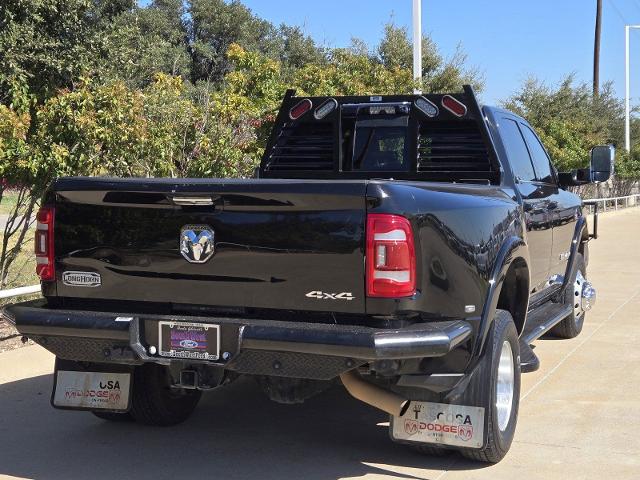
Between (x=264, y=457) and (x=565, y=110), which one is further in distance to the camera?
(x=565, y=110)

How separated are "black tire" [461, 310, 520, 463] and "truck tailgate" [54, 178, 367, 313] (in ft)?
2.92

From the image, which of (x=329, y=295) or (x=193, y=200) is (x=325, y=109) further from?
(x=329, y=295)

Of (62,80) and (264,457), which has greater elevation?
(62,80)

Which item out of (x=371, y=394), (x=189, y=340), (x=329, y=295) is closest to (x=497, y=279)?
(x=371, y=394)

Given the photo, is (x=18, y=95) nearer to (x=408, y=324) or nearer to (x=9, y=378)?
(x=9, y=378)

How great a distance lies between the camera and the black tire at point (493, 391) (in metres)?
4.47

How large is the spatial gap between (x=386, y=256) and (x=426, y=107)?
2.63 m

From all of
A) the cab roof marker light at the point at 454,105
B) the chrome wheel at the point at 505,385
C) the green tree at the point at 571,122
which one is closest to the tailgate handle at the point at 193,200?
the chrome wheel at the point at 505,385

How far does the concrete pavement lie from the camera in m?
4.81

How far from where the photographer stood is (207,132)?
35.6 feet

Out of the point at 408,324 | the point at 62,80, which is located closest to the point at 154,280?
the point at 408,324

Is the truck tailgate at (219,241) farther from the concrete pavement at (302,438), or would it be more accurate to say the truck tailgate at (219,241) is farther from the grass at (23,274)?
the grass at (23,274)

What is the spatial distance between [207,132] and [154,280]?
21.9 feet

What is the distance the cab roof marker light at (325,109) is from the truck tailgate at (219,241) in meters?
2.42
